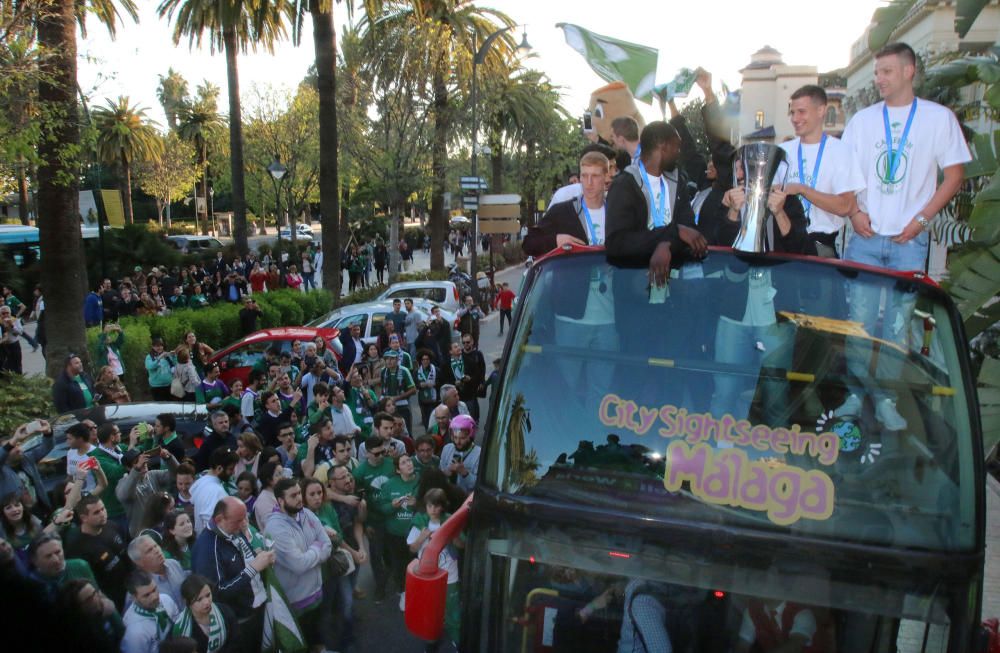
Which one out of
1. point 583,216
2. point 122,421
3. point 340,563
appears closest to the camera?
point 583,216

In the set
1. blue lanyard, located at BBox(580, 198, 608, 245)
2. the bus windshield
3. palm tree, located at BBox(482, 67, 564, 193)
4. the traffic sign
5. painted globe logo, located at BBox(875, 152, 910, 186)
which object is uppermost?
palm tree, located at BBox(482, 67, 564, 193)

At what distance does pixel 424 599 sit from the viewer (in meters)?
4.46

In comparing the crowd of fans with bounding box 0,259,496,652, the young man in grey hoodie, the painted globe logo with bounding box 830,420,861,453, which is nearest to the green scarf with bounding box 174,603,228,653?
the crowd of fans with bounding box 0,259,496,652

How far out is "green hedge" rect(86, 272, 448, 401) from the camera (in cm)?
1562

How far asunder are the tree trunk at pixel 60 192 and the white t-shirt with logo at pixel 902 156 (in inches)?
373

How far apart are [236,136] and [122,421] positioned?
2188 centimetres

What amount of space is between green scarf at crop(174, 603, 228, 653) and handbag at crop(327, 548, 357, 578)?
1443mm

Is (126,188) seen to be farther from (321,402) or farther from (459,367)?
(321,402)

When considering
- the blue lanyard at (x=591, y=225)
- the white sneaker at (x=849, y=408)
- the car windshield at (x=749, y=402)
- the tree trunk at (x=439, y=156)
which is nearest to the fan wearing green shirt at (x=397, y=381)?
the blue lanyard at (x=591, y=225)

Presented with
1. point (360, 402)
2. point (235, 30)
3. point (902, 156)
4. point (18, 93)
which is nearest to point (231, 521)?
point (902, 156)

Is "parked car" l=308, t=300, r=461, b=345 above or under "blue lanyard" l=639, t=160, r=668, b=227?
under

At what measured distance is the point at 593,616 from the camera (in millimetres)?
4301

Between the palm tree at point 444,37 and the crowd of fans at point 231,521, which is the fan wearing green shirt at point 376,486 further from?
the palm tree at point 444,37

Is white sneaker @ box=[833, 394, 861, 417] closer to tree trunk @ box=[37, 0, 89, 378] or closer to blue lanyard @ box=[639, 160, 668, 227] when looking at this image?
blue lanyard @ box=[639, 160, 668, 227]
